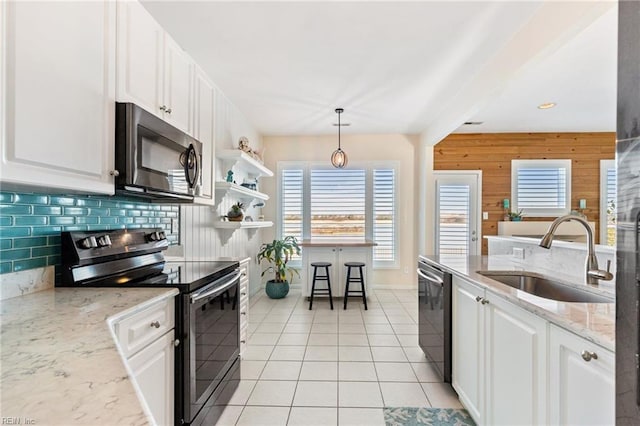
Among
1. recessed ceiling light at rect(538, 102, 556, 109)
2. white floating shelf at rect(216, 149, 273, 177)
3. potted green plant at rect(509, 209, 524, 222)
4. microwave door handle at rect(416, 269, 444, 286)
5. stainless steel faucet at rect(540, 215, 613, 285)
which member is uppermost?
recessed ceiling light at rect(538, 102, 556, 109)

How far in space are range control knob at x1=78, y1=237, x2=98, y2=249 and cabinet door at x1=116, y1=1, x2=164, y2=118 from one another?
2.35 ft

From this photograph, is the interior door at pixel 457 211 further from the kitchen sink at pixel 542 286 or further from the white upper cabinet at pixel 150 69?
the white upper cabinet at pixel 150 69

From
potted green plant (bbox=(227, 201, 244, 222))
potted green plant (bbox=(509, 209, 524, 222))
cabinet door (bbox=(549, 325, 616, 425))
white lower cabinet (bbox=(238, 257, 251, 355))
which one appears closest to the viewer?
cabinet door (bbox=(549, 325, 616, 425))

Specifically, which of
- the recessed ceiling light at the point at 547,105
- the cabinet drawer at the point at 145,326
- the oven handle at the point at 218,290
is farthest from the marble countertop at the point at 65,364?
the recessed ceiling light at the point at 547,105

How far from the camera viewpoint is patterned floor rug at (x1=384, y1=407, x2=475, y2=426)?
6.31ft

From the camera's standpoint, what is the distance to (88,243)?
63.4 inches

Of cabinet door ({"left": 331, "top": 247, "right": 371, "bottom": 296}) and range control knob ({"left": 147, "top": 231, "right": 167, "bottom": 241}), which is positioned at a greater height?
range control knob ({"left": 147, "top": 231, "right": 167, "bottom": 241})

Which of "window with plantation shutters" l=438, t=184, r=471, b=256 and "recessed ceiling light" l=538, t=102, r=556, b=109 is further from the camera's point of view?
"window with plantation shutters" l=438, t=184, r=471, b=256

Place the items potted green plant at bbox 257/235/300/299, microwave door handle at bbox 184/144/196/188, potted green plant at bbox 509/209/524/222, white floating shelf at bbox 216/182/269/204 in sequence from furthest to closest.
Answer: potted green plant at bbox 509/209/524/222
potted green plant at bbox 257/235/300/299
white floating shelf at bbox 216/182/269/204
microwave door handle at bbox 184/144/196/188

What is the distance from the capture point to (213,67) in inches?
122

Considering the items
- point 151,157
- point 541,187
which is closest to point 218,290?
point 151,157

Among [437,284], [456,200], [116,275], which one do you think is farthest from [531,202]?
[116,275]

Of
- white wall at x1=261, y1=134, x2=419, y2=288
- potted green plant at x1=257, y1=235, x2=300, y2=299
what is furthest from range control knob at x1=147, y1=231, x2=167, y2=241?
white wall at x1=261, y1=134, x2=419, y2=288

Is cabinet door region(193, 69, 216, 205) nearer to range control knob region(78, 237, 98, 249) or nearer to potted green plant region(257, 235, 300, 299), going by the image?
range control knob region(78, 237, 98, 249)
